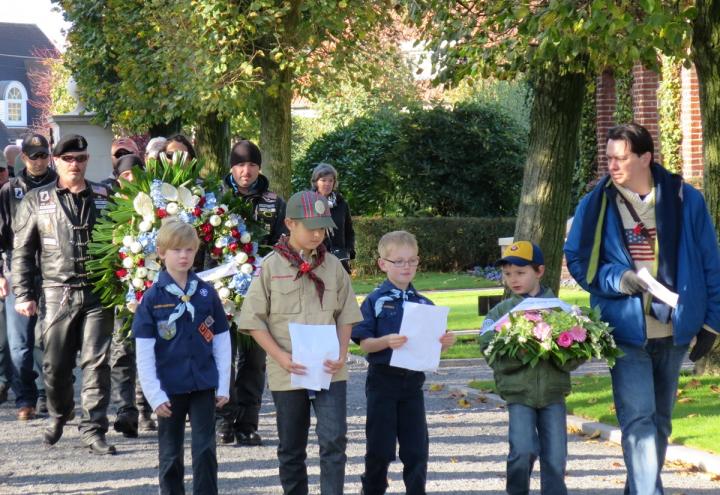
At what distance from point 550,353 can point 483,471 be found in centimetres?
205

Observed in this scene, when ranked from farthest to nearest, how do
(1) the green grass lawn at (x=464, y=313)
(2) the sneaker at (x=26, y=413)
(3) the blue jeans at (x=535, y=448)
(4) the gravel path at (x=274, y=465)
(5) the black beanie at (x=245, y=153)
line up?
(1) the green grass lawn at (x=464, y=313) < (2) the sneaker at (x=26, y=413) < (5) the black beanie at (x=245, y=153) < (4) the gravel path at (x=274, y=465) < (3) the blue jeans at (x=535, y=448)

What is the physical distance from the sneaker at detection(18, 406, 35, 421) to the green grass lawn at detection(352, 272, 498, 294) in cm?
1430

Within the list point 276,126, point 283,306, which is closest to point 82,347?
point 283,306

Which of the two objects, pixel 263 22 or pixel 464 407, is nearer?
pixel 464 407

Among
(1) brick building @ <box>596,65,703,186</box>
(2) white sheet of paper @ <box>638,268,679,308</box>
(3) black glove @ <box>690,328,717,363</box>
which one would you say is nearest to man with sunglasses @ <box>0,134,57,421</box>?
(2) white sheet of paper @ <box>638,268,679,308</box>

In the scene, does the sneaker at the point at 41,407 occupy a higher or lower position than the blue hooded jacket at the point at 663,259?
lower

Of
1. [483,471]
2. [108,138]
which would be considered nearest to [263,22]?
[108,138]

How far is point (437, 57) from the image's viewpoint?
1312 cm

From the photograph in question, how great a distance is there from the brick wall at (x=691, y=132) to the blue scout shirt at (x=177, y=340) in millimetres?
15868

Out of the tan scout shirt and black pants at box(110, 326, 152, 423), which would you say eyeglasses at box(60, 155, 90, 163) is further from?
the tan scout shirt

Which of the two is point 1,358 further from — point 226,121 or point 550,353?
point 226,121

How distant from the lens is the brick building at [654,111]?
21562 mm

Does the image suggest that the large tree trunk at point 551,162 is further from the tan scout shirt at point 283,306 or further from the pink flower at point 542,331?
the pink flower at point 542,331

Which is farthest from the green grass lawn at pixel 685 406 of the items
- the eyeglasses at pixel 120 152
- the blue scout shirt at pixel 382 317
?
the eyeglasses at pixel 120 152
